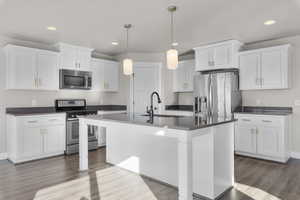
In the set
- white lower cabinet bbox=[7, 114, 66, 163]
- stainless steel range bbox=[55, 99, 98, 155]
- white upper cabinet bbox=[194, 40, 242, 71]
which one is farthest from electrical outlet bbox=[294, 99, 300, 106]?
white lower cabinet bbox=[7, 114, 66, 163]

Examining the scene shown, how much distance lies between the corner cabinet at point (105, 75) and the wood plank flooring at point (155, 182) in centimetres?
210

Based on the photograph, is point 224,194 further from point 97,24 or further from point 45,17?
point 45,17

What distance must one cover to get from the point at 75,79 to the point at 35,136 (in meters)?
1.58

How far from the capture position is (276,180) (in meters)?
2.87

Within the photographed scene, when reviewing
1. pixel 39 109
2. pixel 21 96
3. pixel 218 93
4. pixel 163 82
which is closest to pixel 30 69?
pixel 21 96

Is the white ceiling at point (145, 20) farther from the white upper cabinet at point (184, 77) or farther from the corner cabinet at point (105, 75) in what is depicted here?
the white upper cabinet at point (184, 77)

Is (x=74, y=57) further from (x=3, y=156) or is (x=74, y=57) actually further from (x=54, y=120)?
(x=3, y=156)

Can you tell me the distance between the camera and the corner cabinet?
5.23 meters

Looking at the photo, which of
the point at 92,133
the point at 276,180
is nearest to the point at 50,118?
the point at 92,133

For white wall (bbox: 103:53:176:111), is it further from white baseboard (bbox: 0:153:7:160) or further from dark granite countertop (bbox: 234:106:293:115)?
white baseboard (bbox: 0:153:7:160)

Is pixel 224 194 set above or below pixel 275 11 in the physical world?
below

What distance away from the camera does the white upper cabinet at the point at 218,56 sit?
14.4 ft

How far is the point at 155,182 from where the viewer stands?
2797mm

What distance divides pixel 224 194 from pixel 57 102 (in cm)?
403
